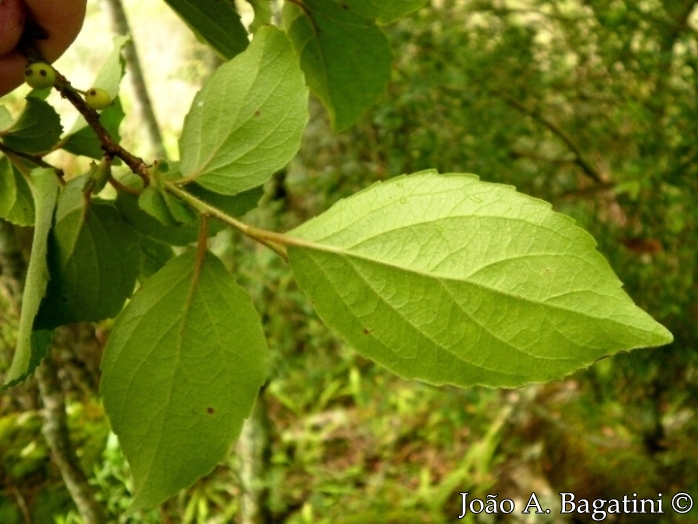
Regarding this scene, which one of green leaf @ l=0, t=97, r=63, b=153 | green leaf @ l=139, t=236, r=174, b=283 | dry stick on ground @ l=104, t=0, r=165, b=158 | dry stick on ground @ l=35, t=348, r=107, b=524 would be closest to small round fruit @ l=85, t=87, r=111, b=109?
green leaf @ l=0, t=97, r=63, b=153

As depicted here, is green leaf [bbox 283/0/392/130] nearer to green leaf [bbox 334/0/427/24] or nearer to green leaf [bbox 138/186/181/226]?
green leaf [bbox 334/0/427/24]

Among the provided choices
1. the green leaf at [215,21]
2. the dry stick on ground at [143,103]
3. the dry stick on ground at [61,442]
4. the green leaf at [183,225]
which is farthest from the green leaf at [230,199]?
the dry stick on ground at [143,103]

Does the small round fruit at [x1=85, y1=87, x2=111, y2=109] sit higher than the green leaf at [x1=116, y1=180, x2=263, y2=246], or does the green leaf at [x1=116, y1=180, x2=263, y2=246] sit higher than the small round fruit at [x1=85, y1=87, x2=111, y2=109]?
the small round fruit at [x1=85, y1=87, x2=111, y2=109]

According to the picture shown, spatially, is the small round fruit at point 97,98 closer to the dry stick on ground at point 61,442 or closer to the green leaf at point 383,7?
the green leaf at point 383,7

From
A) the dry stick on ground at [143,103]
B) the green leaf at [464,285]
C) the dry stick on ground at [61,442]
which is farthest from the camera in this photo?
the dry stick on ground at [143,103]

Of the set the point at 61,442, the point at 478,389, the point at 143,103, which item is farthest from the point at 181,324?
the point at 478,389

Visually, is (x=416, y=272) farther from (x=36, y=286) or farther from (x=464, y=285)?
(x=36, y=286)
